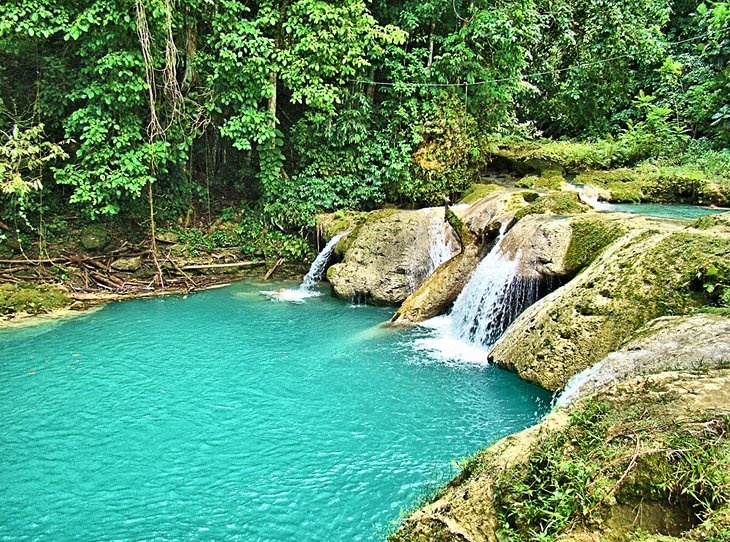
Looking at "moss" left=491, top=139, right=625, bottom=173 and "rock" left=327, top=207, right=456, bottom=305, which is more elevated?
"moss" left=491, top=139, right=625, bottom=173

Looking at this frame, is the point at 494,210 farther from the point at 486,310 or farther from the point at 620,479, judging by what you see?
the point at 620,479

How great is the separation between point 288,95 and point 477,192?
5.30 metres

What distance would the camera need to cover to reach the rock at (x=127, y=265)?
1004 cm

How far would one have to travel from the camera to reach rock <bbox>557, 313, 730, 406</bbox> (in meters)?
2.96

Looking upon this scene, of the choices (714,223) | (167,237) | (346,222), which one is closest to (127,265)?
(167,237)

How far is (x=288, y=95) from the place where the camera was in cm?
1223

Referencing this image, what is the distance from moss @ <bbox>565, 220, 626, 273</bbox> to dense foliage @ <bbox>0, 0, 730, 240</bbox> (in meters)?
5.05

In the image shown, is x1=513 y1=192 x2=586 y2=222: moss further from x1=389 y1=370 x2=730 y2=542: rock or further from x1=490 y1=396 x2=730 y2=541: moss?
x1=490 y1=396 x2=730 y2=541: moss

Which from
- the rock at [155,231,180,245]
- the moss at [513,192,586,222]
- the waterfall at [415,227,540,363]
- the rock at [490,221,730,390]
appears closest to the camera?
the rock at [490,221,730,390]

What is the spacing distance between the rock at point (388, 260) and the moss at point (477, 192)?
1271 millimetres

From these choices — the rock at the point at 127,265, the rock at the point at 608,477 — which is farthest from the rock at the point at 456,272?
the rock at the point at 127,265

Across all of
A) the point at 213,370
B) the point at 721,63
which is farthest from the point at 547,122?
the point at 213,370

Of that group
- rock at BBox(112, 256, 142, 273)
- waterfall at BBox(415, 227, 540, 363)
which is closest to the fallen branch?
rock at BBox(112, 256, 142, 273)

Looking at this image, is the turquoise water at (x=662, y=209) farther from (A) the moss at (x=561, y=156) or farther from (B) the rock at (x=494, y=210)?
(A) the moss at (x=561, y=156)
